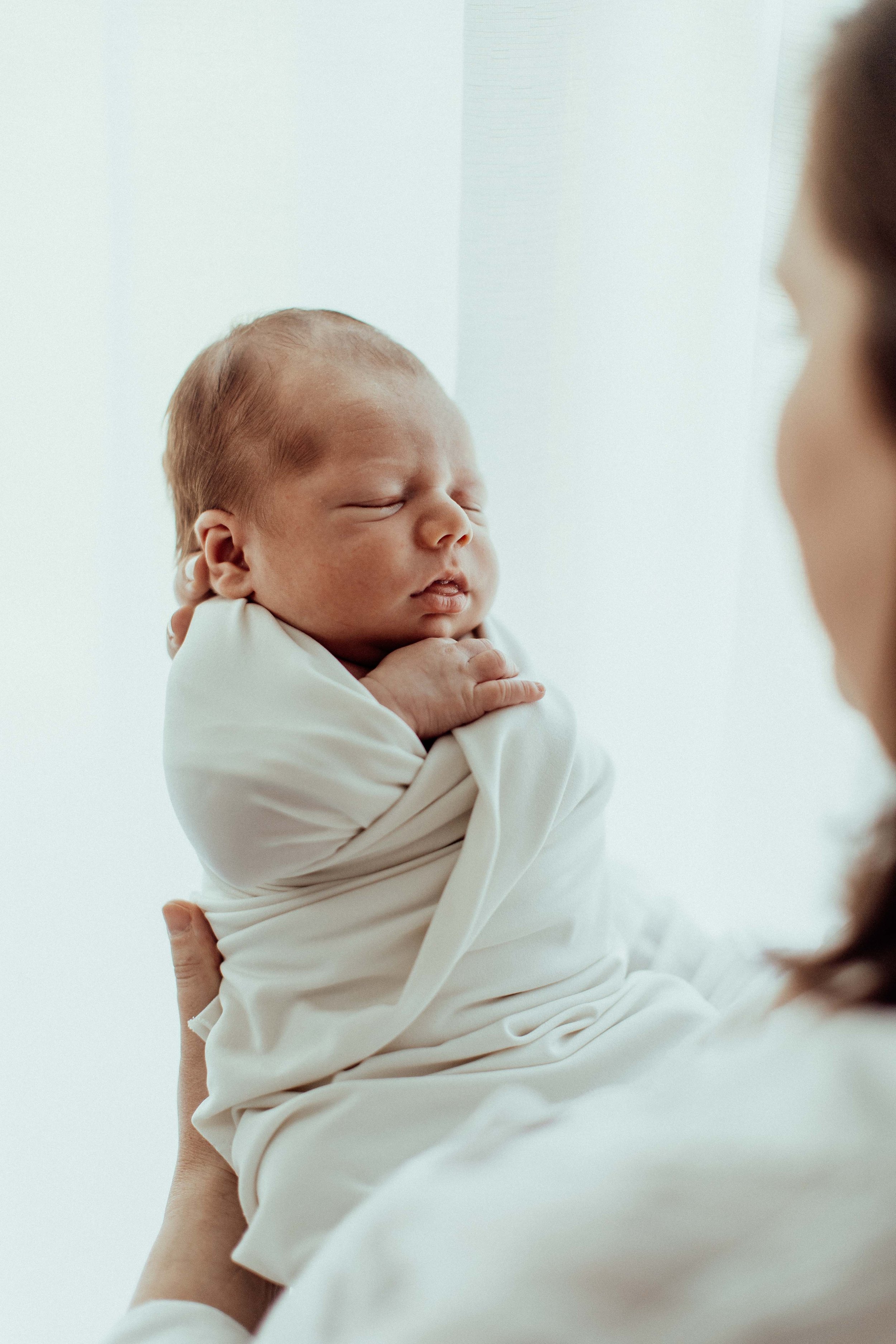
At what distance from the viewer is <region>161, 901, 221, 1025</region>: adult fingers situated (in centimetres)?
98

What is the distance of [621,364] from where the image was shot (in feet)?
5.11

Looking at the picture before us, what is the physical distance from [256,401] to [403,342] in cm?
64

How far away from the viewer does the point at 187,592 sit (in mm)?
1048

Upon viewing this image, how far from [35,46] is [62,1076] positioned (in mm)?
1470

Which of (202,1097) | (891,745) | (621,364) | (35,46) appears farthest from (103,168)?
(891,745)

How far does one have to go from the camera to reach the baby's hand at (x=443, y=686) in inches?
34.6

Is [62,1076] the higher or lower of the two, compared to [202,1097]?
lower

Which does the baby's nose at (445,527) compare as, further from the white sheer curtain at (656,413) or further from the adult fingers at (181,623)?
the white sheer curtain at (656,413)

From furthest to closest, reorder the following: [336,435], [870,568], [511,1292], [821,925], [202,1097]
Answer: [821,925]
[202,1097]
[336,435]
[870,568]
[511,1292]

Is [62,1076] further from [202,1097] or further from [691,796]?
[691,796]

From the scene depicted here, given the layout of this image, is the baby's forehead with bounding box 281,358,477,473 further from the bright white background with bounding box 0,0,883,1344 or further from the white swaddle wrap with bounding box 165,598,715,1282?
the bright white background with bounding box 0,0,883,1344

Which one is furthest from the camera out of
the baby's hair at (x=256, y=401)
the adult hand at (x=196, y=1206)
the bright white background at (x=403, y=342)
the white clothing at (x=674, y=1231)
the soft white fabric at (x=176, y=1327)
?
the bright white background at (x=403, y=342)

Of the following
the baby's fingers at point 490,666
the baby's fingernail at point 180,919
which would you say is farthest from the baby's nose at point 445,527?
the baby's fingernail at point 180,919

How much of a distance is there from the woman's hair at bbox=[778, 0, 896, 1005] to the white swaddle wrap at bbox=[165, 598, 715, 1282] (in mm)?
304
